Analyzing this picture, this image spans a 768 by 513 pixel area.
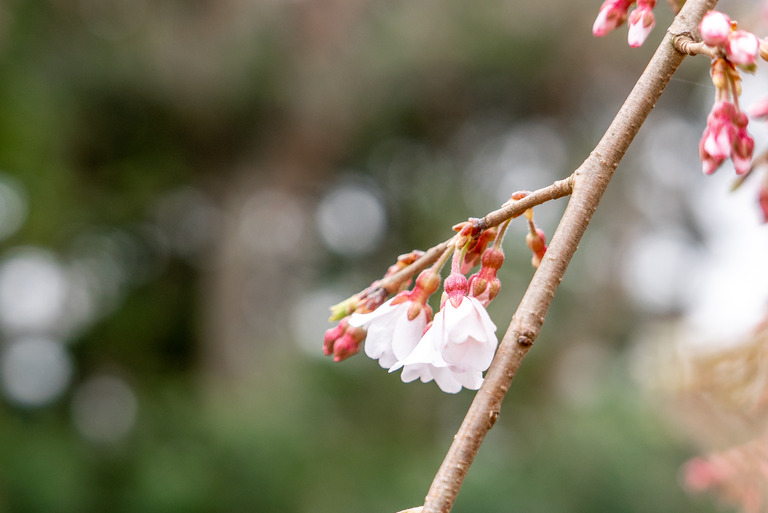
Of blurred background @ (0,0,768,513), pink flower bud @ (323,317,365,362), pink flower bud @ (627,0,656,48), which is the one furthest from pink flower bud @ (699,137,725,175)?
blurred background @ (0,0,768,513)

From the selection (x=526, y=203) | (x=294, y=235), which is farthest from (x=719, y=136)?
(x=294, y=235)

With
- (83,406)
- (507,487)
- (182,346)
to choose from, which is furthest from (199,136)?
(507,487)

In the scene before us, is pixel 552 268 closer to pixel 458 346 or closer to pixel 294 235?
pixel 458 346

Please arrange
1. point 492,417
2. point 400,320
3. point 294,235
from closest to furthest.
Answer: point 492,417
point 400,320
point 294,235

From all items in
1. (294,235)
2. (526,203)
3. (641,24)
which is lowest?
(526,203)

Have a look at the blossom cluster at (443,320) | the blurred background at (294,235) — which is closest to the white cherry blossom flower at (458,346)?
the blossom cluster at (443,320)

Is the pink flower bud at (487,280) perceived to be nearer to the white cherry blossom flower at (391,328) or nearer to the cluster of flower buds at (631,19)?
the white cherry blossom flower at (391,328)

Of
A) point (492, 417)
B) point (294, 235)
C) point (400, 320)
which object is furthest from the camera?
point (294, 235)
